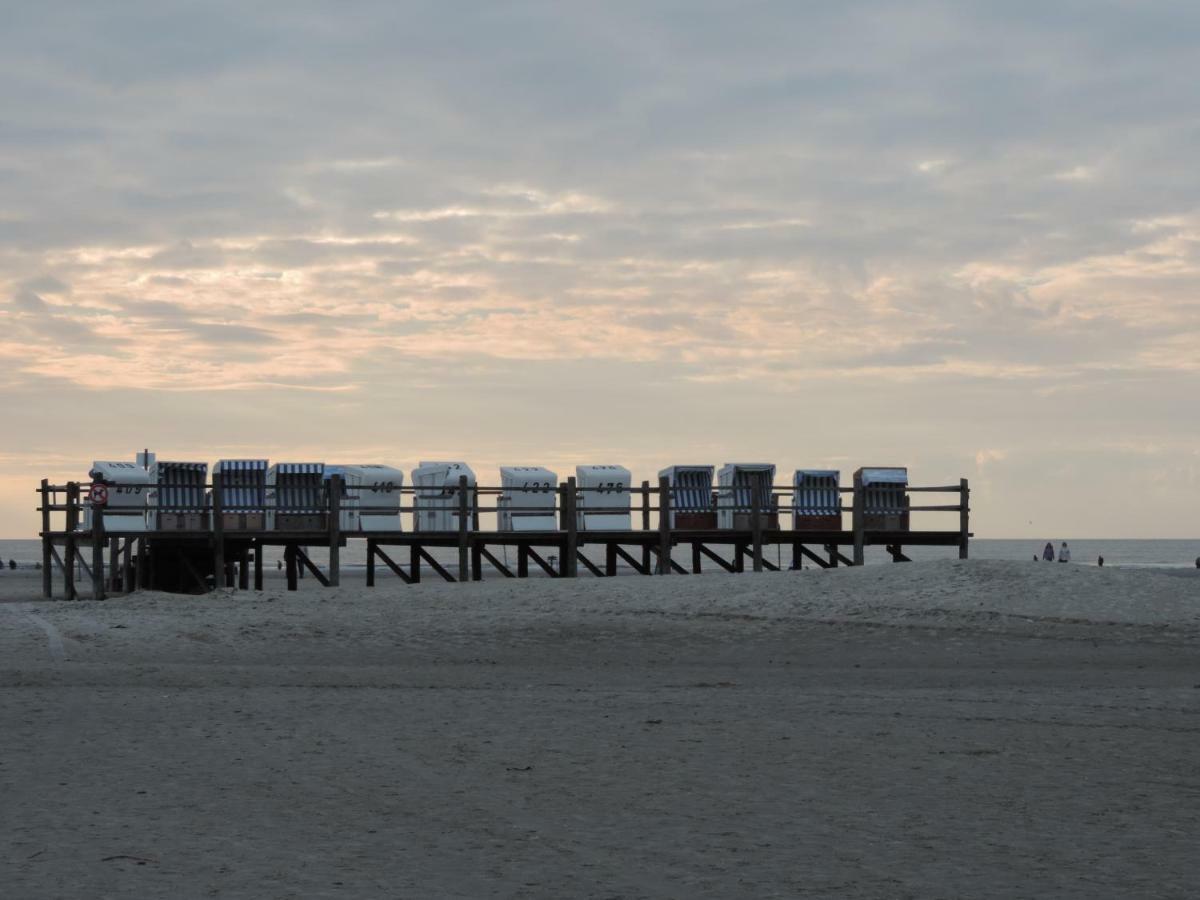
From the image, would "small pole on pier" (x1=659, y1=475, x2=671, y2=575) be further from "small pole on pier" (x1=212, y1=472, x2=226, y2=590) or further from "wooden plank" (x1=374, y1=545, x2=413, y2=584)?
"small pole on pier" (x1=212, y1=472, x2=226, y2=590)

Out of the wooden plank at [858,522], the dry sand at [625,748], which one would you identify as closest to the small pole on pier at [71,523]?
the dry sand at [625,748]

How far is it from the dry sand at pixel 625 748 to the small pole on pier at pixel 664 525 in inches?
330

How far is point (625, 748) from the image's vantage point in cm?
1125

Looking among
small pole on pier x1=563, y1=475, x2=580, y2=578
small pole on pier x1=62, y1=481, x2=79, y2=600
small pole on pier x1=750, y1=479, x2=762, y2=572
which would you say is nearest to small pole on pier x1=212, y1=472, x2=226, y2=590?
small pole on pier x1=62, y1=481, x2=79, y2=600

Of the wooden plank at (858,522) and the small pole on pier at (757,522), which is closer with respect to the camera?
the wooden plank at (858,522)

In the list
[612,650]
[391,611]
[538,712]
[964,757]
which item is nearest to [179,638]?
[391,611]

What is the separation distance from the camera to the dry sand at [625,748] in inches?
287

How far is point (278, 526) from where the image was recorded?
3172 cm

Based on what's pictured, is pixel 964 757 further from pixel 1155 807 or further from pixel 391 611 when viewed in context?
pixel 391 611

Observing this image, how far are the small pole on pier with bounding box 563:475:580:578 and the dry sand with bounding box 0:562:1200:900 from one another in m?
8.09

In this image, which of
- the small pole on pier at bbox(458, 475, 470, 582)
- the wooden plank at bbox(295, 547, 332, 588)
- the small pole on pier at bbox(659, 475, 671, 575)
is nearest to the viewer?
the small pole on pier at bbox(458, 475, 470, 582)

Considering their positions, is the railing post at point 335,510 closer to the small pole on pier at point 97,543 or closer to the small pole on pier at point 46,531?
the small pole on pier at point 97,543

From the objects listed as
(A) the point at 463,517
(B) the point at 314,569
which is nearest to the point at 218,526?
(B) the point at 314,569

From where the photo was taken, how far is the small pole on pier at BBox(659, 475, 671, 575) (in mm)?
31453
